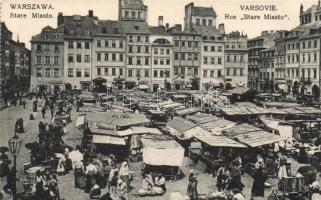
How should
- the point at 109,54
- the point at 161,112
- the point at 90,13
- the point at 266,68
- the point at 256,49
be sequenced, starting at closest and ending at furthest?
the point at 161,112 < the point at 109,54 < the point at 90,13 < the point at 266,68 < the point at 256,49

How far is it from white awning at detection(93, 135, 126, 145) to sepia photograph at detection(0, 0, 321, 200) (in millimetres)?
104

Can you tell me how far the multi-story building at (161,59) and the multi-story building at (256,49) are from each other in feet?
64.7

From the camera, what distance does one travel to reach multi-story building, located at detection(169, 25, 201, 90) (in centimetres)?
6978

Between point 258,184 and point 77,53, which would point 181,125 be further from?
point 77,53

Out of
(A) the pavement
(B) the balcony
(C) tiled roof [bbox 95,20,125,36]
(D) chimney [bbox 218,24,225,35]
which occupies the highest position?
(D) chimney [bbox 218,24,225,35]

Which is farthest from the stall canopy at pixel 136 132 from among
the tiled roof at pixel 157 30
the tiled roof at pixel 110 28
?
the tiled roof at pixel 157 30

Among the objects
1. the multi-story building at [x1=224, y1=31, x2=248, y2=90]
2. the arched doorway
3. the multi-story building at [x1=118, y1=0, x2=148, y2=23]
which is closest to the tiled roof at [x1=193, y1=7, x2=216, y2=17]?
the multi-story building at [x1=224, y1=31, x2=248, y2=90]

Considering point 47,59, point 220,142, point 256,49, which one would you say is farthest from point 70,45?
point 220,142

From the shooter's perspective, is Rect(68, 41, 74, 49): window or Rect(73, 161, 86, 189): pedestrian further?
Rect(68, 41, 74, 49): window

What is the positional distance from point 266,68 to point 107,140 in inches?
2404

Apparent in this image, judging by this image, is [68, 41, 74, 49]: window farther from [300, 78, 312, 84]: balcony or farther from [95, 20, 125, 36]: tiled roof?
[300, 78, 312, 84]: balcony

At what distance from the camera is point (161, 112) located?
33125mm

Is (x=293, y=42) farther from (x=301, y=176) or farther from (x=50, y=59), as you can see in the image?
(x=301, y=176)

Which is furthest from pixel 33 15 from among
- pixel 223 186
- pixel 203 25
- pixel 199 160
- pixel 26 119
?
pixel 203 25
